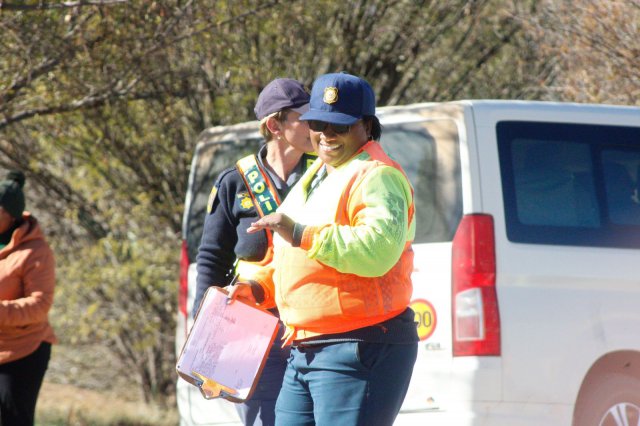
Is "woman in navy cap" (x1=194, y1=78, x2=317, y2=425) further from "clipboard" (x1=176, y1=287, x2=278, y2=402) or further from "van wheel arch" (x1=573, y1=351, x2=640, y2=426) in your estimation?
"van wheel arch" (x1=573, y1=351, x2=640, y2=426)

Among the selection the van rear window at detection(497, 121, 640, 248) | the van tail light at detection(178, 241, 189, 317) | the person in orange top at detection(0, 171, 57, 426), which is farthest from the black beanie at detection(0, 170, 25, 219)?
the van rear window at detection(497, 121, 640, 248)

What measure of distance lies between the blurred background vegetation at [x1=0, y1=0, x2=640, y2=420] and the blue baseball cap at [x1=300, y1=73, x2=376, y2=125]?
3440 millimetres

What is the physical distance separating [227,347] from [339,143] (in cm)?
76

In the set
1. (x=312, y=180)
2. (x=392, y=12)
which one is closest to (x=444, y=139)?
(x=312, y=180)

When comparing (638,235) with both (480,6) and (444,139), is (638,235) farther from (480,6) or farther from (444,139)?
(480,6)

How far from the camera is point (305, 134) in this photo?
407 cm

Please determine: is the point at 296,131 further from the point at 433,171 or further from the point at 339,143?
the point at 433,171

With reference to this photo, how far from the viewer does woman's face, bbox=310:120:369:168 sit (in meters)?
3.30

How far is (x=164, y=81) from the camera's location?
859 centimetres

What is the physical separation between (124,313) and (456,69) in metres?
4.06

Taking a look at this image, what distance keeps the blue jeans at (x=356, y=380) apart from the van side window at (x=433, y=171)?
5.54 ft

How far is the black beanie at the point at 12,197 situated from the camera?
218 inches

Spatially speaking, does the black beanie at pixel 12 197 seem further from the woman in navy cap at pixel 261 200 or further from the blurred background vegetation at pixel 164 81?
the woman in navy cap at pixel 261 200

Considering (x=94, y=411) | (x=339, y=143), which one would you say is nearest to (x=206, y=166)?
(x=339, y=143)
